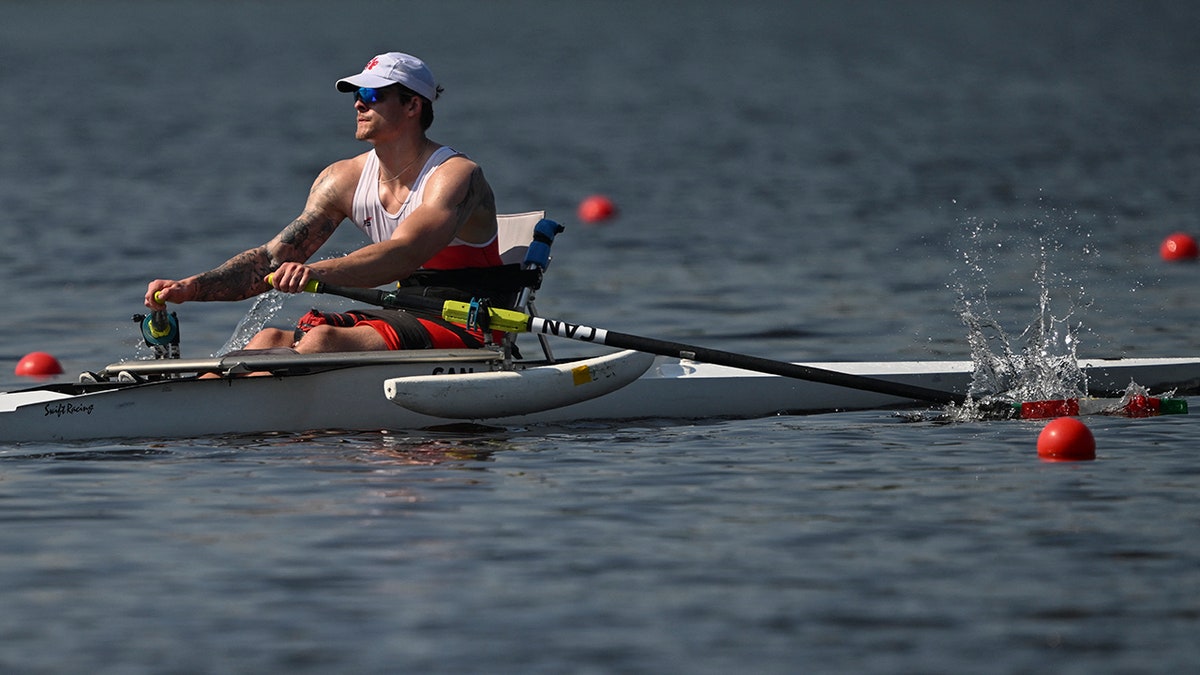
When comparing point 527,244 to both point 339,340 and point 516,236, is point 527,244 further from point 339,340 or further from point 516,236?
point 339,340

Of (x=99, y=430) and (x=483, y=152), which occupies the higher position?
(x=483, y=152)

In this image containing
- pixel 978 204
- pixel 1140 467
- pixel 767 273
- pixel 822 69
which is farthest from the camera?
pixel 822 69

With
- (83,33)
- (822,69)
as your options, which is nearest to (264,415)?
(822,69)

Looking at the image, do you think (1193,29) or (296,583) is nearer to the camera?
(296,583)

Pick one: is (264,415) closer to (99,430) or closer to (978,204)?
(99,430)

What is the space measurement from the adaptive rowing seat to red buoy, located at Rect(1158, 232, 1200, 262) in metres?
8.52

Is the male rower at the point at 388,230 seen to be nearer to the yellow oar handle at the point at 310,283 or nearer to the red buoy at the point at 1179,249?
the yellow oar handle at the point at 310,283

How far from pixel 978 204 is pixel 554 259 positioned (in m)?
5.42

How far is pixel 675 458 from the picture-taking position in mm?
8914

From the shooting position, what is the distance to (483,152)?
29109 millimetres

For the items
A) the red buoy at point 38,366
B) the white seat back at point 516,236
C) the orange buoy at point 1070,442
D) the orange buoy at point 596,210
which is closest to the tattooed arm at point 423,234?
the white seat back at point 516,236

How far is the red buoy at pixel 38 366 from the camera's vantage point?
11789mm

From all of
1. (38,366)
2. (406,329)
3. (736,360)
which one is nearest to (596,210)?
(38,366)

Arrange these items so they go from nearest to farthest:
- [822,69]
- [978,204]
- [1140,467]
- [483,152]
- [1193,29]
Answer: [1140,467], [978,204], [483,152], [822,69], [1193,29]
